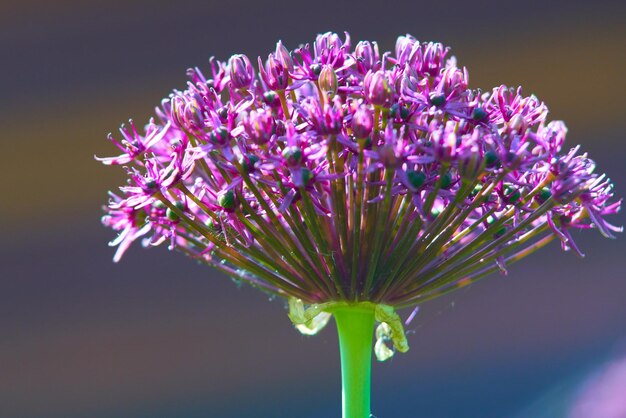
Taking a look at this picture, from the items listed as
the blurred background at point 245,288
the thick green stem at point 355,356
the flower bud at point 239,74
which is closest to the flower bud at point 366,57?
the flower bud at point 239,74

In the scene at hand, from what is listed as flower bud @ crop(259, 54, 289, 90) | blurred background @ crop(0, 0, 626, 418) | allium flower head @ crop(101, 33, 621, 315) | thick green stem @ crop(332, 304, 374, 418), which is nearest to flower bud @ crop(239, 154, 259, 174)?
allium flower head @ crop(101, 33, 621, 315)

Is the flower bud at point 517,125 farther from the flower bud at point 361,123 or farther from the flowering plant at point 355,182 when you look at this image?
the flower bud at point 361,123

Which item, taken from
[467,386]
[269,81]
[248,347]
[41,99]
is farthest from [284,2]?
[269,81]

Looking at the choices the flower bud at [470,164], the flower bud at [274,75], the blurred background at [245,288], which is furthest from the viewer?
the blurred background at [245,288]

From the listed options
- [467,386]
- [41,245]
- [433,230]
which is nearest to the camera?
[433,230]

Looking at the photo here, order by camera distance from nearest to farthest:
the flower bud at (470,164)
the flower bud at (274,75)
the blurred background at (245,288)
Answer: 1. the flower bud at (470,164)
2. the flower bud at (274,75)
3. the blurred background at (245,288)

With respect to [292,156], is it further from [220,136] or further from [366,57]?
[366,57]

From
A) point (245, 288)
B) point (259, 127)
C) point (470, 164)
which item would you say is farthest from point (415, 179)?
point (245, 288)

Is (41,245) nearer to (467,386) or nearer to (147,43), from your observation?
(147,43)
